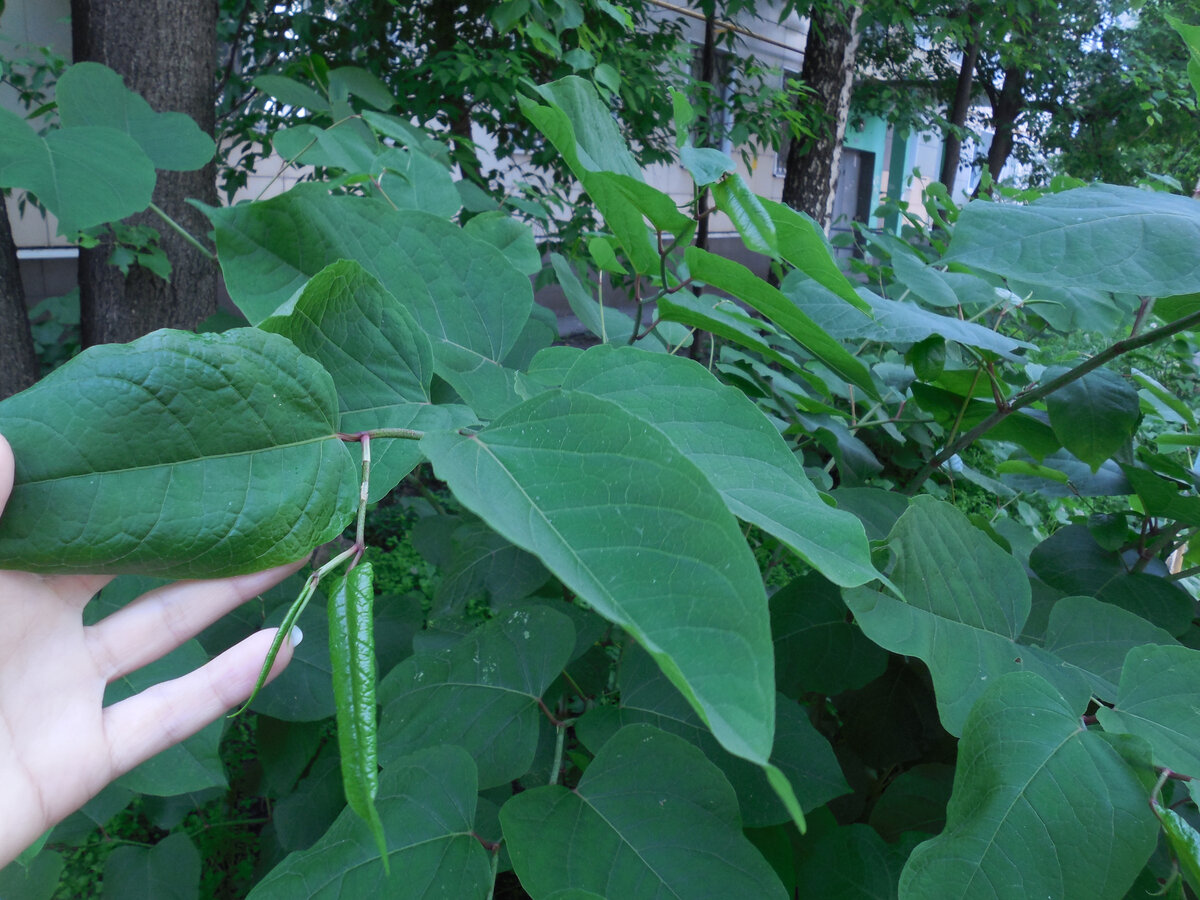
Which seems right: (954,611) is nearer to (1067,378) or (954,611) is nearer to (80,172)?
(1067,378)

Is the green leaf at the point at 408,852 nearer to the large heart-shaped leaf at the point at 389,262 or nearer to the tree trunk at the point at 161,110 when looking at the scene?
the large heart-shaped leaf at the point at 389,262

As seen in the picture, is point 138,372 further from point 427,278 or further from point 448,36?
point 448,36

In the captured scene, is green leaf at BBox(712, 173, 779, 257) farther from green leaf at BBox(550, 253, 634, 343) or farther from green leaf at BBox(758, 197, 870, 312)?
green leaf at BBox(550, 253, 634, 343)

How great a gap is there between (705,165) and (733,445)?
0.31m

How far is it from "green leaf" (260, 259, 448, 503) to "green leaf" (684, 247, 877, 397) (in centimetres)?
31

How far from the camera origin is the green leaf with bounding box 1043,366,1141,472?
1.06m

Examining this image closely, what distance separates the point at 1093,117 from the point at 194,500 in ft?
39.0

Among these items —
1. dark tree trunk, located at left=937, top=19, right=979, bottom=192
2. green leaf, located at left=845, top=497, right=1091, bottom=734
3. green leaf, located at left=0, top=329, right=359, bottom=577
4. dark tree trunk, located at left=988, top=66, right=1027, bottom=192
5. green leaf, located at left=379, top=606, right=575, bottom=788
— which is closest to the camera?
green leaf, located at left=0, top=329, right=359, bottom=577

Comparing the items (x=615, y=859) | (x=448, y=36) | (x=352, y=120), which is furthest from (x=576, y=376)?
(x=448, y=36)

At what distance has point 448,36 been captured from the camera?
140 inches

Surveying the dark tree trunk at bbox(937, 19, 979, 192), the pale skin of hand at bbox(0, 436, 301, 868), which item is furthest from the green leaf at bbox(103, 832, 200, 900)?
the dark tree trunk at bbox(937, 19, 979, 192)

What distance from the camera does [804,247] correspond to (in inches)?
30.3

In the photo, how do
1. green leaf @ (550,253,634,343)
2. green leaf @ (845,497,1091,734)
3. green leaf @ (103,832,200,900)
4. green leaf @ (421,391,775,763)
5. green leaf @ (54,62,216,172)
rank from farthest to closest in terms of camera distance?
green leaf @ (54,62,216,172)
green leaf @ (103,832,200,900)
green leaf @ (550,253,634,343)
green leaf @ (845,497,1091,734)
green leaf @ (421,391,775,763)

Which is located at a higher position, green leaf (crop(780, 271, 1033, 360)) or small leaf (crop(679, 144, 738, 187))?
small leaf (crop(679, 144, 738, 187))
